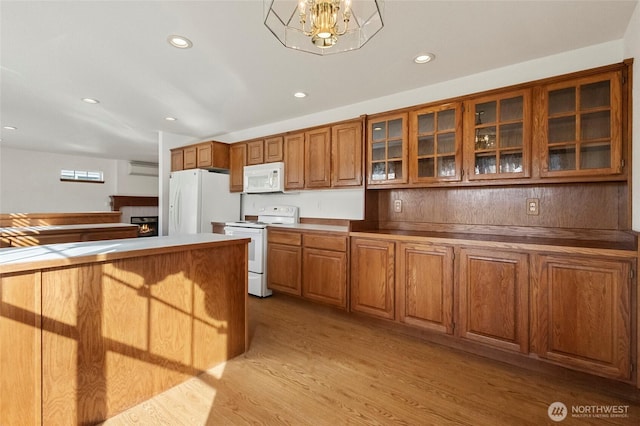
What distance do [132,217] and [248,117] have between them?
5781 mm

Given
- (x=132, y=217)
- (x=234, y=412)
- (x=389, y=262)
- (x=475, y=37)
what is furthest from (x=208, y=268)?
(x=132, y=217)

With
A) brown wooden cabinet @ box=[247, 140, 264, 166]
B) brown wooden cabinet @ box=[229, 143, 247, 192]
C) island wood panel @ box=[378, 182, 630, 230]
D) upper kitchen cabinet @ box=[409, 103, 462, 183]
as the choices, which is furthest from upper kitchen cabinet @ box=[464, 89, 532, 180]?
brown wooden cabinet @ box=[229, 143, 247, 192]

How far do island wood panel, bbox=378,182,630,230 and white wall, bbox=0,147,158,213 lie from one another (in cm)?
744

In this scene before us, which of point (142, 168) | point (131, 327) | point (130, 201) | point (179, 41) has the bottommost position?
point (131, 327)

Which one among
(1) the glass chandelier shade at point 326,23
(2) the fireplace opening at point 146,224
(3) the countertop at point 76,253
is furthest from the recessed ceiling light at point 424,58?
(2) the fireplace opening at point 146,224

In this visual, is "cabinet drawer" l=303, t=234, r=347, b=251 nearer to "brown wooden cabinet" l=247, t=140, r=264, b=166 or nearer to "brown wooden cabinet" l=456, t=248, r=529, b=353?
"brown wooden cabinet" l=456, t=248, r=529, b=353

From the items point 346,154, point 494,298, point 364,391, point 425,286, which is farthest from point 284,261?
point 494,298

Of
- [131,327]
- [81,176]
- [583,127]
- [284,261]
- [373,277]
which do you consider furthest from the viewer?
[81,176]

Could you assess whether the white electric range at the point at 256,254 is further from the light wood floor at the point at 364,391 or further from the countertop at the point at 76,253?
the countertop at the point at 76,253

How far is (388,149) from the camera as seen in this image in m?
3.18

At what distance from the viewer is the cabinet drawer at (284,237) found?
3600 mm

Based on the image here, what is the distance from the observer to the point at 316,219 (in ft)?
13.4

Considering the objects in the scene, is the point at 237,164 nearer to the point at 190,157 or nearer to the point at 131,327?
the point at 190,157

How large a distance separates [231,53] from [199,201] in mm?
2557
